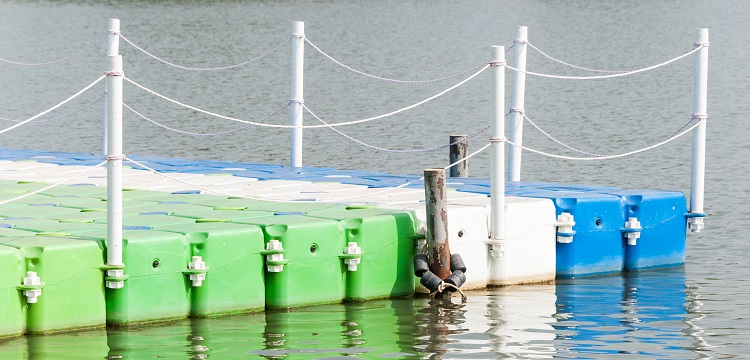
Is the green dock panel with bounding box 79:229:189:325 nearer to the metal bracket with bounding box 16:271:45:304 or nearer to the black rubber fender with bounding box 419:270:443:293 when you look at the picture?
the metal bracket with bounding box 16:271:45:304

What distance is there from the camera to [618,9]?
252ft

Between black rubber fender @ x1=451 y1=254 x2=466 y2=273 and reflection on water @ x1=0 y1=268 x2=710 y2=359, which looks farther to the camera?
black rubber fender @ x1=451 y1=254 x2=466 y2=273

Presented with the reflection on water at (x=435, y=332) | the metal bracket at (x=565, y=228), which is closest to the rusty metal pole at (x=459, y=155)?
the metal bracket at (x=565, y=228)

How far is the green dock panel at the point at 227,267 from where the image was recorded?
36.5 ft

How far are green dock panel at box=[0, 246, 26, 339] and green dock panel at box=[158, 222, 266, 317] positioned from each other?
138 cm

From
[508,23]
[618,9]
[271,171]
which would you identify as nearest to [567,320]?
[271,171]

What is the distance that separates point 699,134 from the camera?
47.0 feet

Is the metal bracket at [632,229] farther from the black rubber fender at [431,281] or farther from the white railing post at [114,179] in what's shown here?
the white railing post at [114,179]

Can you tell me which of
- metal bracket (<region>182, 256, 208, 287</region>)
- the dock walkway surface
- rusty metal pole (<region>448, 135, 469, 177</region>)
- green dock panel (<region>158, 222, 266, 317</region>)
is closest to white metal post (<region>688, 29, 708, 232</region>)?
the dock walkway surface

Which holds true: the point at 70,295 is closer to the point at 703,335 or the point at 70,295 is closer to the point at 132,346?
the point at 132,346

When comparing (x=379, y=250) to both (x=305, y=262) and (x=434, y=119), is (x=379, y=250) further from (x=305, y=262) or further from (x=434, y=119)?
(x=434, y=119)

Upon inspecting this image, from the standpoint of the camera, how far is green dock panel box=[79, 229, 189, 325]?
10.7 meters

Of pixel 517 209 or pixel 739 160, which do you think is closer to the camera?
pixel 517 209

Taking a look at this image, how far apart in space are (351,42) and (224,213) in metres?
40.8
